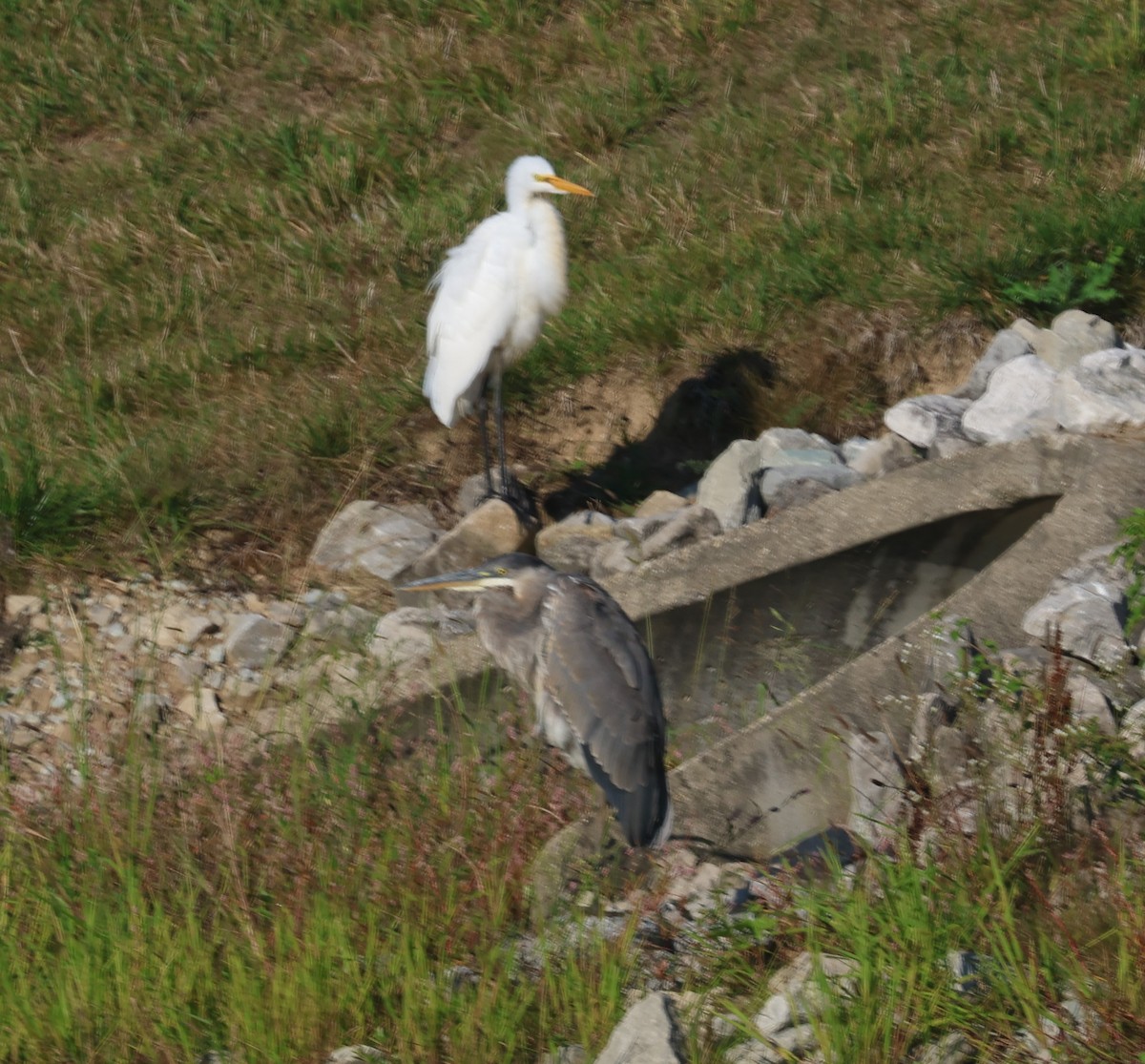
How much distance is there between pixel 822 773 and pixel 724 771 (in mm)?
269

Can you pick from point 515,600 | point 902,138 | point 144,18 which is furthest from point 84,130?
point 515,600

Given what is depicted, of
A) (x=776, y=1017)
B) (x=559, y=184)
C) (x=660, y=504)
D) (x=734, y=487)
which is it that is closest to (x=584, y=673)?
(x=776, y=1017)

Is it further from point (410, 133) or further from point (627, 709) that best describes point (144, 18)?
point (627, 709)

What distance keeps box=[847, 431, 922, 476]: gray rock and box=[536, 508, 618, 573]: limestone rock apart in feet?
3.25

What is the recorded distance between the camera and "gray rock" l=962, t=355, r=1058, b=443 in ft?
18.1

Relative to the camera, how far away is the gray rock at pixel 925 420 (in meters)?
5.75

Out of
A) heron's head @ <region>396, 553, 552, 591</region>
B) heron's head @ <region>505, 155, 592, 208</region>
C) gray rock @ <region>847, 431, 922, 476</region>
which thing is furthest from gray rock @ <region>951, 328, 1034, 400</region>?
heron's head @ <region>396, 553, 552, 591</region>

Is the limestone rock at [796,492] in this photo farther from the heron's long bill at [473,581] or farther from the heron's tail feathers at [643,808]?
the heron's tail feathers at [643,808]

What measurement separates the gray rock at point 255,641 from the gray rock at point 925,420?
247cm

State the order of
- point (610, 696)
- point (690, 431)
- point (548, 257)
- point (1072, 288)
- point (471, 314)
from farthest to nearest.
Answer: point (690, 431)
point (548, 257)
point (471, 314)
point (1072, 288)
point (610, 696)

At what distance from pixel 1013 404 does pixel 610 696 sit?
8.28ft

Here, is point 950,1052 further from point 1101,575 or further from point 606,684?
point 1101,575

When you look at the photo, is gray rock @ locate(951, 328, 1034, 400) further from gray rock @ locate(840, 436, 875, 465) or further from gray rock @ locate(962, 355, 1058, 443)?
gray rock @ locate(840, 436, 875, 465)

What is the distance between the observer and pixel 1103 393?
525 centimetres
